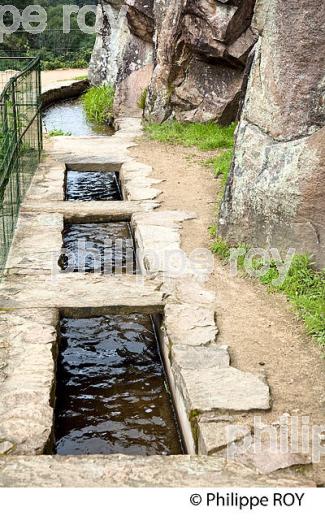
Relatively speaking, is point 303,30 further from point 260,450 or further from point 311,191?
point 260,450

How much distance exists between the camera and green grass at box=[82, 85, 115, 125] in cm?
1530

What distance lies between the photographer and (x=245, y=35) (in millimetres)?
11602

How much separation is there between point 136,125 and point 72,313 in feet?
27.1

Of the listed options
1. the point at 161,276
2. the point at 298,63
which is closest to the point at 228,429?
the point at 161,276

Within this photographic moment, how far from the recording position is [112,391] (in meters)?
5.04

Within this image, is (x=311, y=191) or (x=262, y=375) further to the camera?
(x=311, y=191)

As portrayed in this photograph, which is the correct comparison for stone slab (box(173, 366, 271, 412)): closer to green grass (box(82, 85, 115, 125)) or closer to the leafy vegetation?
green grass (box(82, 85, 115, 125))

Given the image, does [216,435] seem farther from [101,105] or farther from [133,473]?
[101,105]

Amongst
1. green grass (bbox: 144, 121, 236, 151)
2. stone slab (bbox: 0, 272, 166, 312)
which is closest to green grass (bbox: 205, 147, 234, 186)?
green grass (bbox: 144, 121, 236, 151)

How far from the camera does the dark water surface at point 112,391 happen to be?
447 centimetres

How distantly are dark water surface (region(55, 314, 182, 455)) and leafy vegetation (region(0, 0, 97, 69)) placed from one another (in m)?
19.9

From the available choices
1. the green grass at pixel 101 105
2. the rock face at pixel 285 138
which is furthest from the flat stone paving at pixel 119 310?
the green grass at pixel 101 105

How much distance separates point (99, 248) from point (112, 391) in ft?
10.1

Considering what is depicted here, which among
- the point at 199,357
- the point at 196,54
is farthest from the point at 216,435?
the point at 196,54
